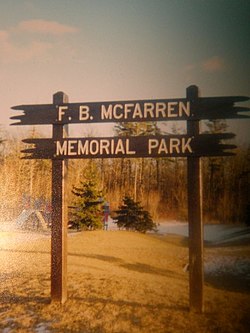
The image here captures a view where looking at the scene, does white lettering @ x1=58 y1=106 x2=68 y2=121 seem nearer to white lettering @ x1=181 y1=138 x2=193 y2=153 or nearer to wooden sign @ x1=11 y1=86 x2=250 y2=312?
wooden sign @ x1=11 y1=86 x2=250 y2=312

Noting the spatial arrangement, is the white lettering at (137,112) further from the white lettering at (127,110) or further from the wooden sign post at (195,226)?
the wooden sign post at (195,226)

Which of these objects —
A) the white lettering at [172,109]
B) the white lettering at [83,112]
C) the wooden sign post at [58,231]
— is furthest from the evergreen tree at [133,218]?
the white lettering at [172,109]

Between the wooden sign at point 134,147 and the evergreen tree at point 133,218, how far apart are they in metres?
12.6

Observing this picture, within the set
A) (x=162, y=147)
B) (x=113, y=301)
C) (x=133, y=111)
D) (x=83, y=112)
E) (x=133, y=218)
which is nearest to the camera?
(x=162, y=147)

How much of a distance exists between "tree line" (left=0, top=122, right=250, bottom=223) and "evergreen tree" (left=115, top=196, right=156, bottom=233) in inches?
64.8

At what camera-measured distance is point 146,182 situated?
2745cm

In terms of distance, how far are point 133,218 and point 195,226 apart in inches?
523

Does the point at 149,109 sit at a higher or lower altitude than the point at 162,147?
higher

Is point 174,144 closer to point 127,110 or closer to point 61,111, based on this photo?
point 127,110

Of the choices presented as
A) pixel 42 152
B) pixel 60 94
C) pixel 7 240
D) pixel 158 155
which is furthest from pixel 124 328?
pixel 7 240

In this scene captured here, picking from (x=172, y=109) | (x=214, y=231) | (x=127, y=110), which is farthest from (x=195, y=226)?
(x=214, y=231)

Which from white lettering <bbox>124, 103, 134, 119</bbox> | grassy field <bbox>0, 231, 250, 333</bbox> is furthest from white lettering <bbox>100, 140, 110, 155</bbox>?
grassy field <bbox>0, 231, 250, 333</bbox>

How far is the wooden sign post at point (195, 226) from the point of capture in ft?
14.3

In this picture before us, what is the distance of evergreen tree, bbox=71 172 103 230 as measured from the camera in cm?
1636
